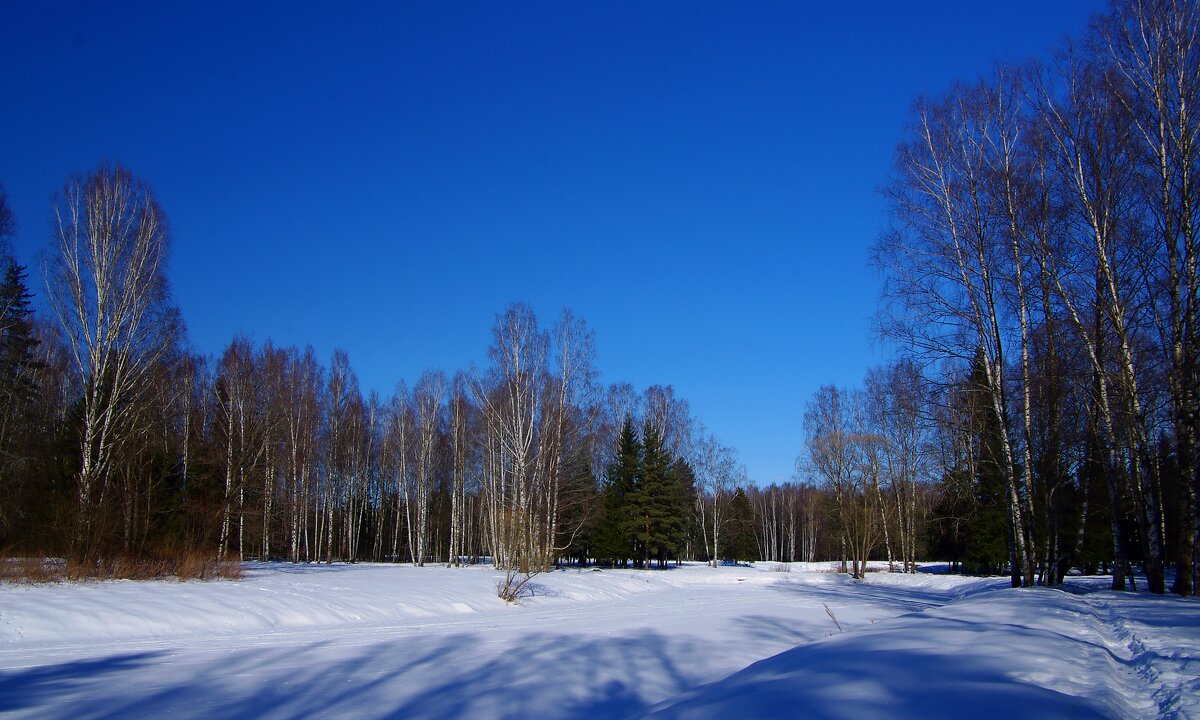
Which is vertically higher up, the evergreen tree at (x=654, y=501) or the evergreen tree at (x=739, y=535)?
the evergreen tree at (x=654, y=501)

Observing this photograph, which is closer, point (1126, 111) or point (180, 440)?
point (1126, 111)

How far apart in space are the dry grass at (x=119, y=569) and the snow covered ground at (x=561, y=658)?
3.63 ft

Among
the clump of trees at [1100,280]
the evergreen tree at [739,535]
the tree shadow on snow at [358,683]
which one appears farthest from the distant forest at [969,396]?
the evergreen tree at [739,535]

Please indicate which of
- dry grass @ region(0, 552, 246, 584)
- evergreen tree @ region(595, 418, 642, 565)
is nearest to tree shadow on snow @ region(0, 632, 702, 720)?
dry grass @ region(0, 552, 246, 584)

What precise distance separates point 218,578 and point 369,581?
13.4 ft

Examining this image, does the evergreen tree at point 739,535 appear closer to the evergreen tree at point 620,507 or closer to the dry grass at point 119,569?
the evergreen tree at point 620,507

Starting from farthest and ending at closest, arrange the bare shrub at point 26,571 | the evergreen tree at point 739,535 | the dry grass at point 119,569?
the evergreen tree at point 739,535 → the dry grass at point 119,569 → the bare shrub at point 26,571

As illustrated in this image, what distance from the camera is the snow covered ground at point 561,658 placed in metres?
4.58

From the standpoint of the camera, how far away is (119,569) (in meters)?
17.5

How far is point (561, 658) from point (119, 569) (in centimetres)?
1370

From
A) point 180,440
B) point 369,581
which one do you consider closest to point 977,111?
point 369,581

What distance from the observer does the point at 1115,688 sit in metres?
4.76

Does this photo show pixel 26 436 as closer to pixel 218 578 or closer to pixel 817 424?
pixel 218 578

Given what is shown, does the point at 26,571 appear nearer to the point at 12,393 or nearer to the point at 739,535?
the point at 12,393
